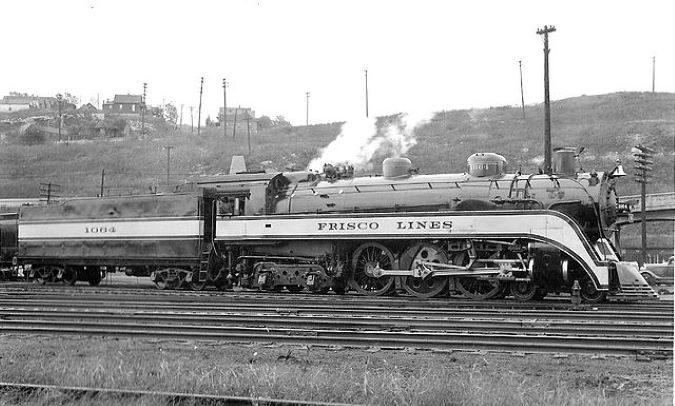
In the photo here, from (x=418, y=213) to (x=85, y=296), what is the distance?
856cm

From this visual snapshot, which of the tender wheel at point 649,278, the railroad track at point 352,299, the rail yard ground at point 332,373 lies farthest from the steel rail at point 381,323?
the tender wheel at point 649,278

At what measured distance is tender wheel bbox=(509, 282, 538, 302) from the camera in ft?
51.9

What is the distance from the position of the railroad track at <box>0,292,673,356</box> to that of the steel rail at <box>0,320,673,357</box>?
0.04 feet

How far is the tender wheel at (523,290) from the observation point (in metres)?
15.8

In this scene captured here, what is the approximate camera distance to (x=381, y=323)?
11469 millimetres

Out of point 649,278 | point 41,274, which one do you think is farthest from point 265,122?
point 649,278

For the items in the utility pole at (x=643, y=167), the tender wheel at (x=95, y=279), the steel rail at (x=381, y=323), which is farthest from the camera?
the tender wheel at (x=95, y=279)

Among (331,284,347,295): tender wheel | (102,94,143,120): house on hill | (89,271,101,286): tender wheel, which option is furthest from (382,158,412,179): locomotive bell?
(102,94,143,120): house on hill

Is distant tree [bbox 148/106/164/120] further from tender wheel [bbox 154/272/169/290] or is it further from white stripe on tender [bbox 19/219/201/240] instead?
tender wheel [bbox 154/272/169/290]

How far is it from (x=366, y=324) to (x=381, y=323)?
35 cm

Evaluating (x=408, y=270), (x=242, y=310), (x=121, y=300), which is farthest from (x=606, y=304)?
(x=121, y=300)

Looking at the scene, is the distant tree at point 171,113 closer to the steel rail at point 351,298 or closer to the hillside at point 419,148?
the hillside at point 419,148

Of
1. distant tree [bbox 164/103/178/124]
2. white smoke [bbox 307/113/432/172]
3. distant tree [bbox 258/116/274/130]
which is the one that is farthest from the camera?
distant tree [bbox 164/103/178/124]

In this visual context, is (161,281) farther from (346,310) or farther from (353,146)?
(353,146)
